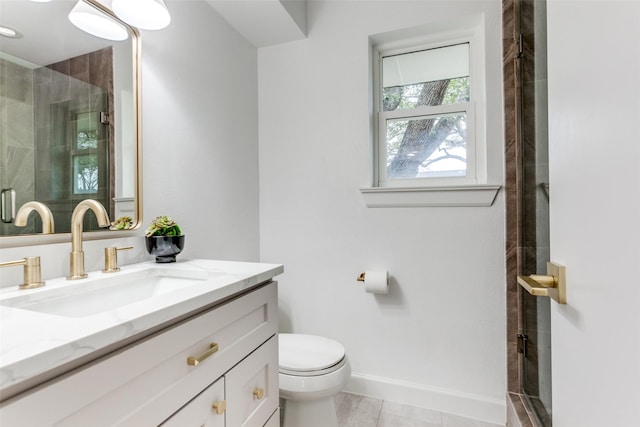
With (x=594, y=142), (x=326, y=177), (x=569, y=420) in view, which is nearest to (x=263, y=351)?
(x=569, y=420)

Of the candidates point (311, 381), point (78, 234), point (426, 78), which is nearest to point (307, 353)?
point (311, 381)

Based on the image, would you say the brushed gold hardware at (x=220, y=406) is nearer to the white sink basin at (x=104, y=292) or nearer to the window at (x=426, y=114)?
the white sink basin at (x=104, y=292)

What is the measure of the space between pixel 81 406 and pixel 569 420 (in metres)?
0.84

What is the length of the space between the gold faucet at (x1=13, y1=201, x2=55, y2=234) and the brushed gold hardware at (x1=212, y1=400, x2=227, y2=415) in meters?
0.68

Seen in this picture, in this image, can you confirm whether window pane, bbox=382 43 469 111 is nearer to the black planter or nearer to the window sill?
the window sill

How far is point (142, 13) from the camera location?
109cm

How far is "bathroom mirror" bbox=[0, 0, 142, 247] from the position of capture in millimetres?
850

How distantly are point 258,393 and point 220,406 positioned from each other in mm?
192

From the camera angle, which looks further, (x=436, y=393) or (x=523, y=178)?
(x=436, y=393)

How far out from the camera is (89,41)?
1059 millimetres

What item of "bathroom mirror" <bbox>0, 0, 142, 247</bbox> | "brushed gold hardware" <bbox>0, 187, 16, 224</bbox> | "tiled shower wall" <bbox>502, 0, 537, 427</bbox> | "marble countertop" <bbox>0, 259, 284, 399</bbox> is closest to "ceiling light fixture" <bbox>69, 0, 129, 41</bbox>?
"bathroom mirror" <bbox>0, 0, 142, 247</bbox>

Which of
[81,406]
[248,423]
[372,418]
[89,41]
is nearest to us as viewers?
[81,406]

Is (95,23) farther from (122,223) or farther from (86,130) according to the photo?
(122,223)

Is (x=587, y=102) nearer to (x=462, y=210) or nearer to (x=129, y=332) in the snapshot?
(x=129, y=332)
